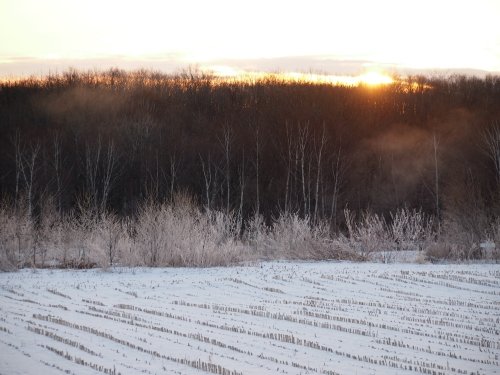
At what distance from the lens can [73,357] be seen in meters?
7.93

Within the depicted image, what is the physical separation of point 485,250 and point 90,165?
3107 cm

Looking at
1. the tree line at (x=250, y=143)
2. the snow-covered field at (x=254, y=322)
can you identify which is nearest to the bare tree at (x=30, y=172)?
the tree line at (x=250, y=143)

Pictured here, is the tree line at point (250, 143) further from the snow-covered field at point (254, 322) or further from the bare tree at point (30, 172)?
the snow-covered field at point (254, 322)

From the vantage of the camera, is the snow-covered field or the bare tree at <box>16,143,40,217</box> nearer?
the snow-covered field

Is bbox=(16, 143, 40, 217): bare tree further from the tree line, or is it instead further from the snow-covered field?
the snow-covered field

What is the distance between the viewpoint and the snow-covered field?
7.80 meters

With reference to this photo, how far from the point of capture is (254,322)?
1039 cm

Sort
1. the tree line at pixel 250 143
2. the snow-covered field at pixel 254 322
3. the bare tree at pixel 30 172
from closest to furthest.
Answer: the snow-covered field at pixel 254 322 < the bare tree at pixel 30 172 < the tree line at pixel 250 143

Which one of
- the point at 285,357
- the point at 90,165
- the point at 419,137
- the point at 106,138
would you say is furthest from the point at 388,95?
the point at 285,357

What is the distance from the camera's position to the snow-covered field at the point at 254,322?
7.80 m

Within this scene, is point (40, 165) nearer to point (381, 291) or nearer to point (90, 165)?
point (90, 165)

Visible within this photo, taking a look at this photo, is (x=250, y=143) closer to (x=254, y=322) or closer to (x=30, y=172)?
(x=30, y=172)

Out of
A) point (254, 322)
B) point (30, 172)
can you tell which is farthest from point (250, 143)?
point (254, 322)

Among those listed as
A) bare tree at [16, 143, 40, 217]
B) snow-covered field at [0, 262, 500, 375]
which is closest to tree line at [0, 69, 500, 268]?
bare tree at [16, 143, 40, 217]
